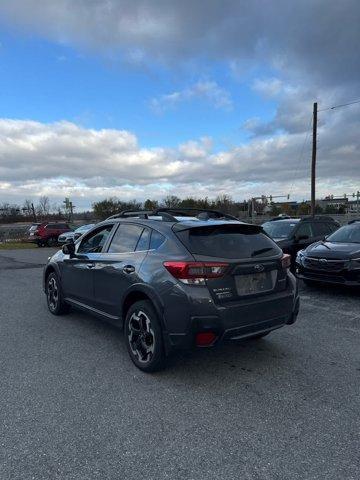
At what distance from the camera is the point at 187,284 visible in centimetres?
379

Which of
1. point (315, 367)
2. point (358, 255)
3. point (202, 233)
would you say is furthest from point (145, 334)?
point (358, 255)

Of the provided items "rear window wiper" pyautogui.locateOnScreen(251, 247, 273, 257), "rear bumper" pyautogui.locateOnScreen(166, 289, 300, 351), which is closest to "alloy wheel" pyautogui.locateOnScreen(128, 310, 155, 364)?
"rear bumper" pyautogui.locateOnScreen(166, 289, 300, 351)

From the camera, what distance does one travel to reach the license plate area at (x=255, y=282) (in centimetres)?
395

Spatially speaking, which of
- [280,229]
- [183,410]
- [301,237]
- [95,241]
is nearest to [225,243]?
[183,410]

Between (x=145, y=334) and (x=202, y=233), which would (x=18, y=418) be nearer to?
(x=145, y=334)

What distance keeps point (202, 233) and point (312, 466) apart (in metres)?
2.29

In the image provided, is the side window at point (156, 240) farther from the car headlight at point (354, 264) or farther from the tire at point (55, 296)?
the car headlight at point (354, 264)

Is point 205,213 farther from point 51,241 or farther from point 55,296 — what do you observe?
point 51,241

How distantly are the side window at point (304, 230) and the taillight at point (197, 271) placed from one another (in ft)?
25.8

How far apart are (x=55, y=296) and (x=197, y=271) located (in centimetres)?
356

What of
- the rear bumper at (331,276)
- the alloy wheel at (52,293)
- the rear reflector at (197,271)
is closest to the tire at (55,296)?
the alloy wheel at (52,293)

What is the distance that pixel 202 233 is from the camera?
13.7 ft

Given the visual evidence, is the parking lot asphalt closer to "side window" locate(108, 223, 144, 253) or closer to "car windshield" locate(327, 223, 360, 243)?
"side window" locate(108, 223, 144, 253)

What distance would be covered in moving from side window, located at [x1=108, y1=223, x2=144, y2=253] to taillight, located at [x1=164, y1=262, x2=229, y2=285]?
3.21 ft
